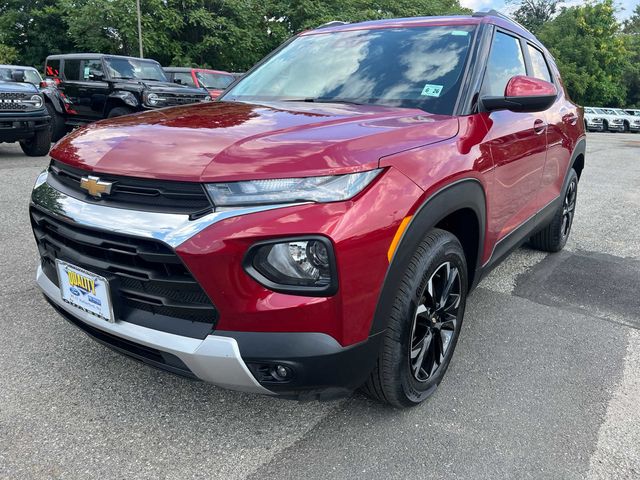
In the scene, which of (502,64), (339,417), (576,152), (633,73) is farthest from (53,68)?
(633,73)

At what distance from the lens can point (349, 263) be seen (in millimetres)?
1759

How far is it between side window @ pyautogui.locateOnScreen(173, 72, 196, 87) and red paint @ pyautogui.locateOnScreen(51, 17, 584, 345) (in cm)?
1112

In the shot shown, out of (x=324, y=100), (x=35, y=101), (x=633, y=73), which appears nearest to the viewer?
(x=324, y=100)

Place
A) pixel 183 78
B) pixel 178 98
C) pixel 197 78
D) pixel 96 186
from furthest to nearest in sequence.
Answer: pixel 183 78 < pixel 197 78 < pixel 178 98 < pixel 96 186

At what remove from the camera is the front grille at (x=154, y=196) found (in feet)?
5.82

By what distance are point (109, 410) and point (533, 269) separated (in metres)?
3.42

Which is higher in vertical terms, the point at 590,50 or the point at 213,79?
the point at 213,79

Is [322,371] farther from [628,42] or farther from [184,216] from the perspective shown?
[628,42]

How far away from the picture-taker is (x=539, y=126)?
3369mm

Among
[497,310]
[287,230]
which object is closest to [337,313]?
[287,230]

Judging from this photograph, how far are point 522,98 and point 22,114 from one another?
8.34 metres

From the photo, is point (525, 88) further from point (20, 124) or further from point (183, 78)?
point (183, 78)

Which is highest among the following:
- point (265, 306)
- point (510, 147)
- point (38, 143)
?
point (510, 147)

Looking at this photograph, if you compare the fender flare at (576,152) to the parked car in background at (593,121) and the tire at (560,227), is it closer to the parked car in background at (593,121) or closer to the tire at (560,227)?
the tire at (560,227)
